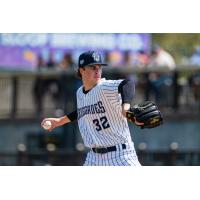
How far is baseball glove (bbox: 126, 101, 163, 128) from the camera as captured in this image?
364 inches

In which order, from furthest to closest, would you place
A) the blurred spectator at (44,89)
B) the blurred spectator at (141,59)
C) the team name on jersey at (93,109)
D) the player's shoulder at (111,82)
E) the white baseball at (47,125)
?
the blurred spectator at (141,59), the blurred spectator at (44,89), the white baseball at (47,125), the team name on jersey at (93,109), the player's shoulder at (111,82)

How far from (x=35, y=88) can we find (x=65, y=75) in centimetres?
68

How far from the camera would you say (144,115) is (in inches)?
368

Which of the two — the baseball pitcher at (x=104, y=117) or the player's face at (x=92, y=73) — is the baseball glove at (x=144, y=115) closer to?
the baseball pitcher at (x=104, y=117)

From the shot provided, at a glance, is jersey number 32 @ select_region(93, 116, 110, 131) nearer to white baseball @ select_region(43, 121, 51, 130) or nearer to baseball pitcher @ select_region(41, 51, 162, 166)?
baseball pitcher @ select_region(41, 51, 162, 166)

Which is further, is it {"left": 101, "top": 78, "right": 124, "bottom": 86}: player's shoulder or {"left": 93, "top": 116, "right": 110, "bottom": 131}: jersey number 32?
{"left": 93, "top": 116, "right": 110, "bottom": 131}: jersey number 32

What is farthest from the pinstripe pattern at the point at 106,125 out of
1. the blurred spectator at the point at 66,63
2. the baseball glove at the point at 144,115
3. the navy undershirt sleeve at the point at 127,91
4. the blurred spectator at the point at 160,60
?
the blurred spectator at the point at 66,63

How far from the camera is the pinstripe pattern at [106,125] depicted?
9.64 meters

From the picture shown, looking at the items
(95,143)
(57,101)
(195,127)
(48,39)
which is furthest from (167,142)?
(95,143)

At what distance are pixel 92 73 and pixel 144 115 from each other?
69 centimetres

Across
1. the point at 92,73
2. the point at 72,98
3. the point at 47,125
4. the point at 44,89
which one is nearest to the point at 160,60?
the point at 72,98

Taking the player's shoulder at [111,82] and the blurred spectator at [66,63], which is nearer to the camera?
the player's shoulder at [111,82]

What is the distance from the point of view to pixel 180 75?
2002 cm

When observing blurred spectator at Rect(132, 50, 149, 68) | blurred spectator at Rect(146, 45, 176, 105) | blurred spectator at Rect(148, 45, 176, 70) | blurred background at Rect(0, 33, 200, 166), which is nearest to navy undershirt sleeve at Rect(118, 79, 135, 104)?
blurred background at Rect(0, 33, 200, 166)
